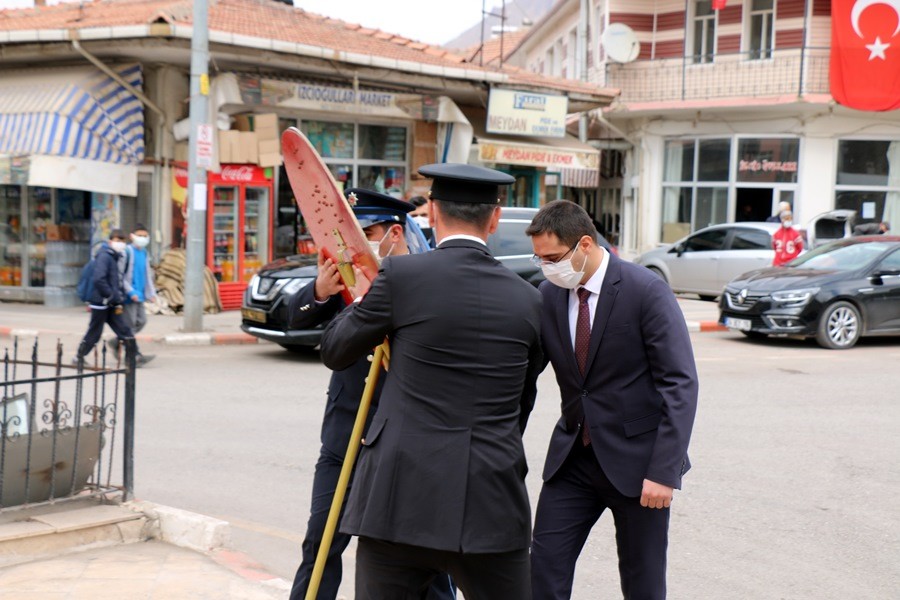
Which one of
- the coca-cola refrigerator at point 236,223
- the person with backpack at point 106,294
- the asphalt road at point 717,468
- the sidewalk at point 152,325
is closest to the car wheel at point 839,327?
the asphalt road at point 717,468

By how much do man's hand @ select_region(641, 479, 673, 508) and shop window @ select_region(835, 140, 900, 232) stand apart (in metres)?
23.4

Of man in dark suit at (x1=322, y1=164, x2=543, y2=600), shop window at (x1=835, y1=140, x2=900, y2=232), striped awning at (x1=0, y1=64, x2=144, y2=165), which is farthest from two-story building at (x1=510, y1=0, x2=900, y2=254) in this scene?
man in dark suit at (x1=322, y1=164, x2=543, y2=600)

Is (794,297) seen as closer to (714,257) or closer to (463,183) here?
(714,257)

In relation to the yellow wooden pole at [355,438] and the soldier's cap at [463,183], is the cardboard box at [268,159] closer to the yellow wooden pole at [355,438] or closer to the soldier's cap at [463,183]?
the yellow wooden pole at [355,438]

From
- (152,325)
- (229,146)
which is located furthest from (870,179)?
(152,325)

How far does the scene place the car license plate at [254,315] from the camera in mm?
12945

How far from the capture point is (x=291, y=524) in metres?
6.37

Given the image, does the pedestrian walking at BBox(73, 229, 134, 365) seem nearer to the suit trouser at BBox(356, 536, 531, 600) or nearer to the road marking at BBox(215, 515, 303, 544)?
the road marking at BBox(215, 515, 303, 544)

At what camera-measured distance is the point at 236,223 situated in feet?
59.2

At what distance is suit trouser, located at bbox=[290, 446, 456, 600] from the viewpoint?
4.25m

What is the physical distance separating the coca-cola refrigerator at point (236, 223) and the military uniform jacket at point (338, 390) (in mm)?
13793

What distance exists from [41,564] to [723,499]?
165 inches

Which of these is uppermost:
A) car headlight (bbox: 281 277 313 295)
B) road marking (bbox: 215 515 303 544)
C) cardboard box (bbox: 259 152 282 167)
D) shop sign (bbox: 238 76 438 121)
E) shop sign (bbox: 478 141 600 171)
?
shop sign (bbox: 238 76 438 121)

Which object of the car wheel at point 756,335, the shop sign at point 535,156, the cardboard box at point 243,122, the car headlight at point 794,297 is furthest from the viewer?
the shop sign at point 535,156
